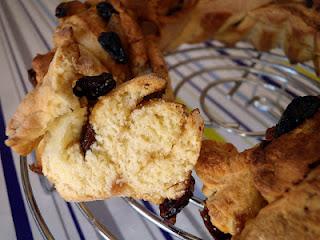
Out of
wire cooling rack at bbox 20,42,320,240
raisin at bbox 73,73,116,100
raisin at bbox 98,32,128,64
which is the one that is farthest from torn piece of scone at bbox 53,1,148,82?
wire cooling rack at bbox 20,42,320,240

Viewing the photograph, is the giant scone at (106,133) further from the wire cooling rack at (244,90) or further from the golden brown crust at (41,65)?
the wire cooling rack at (244,90)

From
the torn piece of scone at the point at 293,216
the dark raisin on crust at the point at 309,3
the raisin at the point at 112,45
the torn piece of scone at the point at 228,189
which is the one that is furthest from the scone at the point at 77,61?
the dark raisin on crust at the point at 309,3

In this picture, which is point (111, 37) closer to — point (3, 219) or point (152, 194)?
point (152, 194)

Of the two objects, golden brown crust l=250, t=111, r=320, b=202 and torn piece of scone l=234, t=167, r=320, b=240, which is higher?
golden brown crust l=250, t=111, r=320, b=202

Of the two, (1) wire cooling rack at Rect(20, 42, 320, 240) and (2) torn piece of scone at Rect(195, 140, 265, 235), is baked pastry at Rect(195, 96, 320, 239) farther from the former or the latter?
(1) wire cooling rack at Rect(20, 42, 320, 240)

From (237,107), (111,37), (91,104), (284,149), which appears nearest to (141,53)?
(111,37)

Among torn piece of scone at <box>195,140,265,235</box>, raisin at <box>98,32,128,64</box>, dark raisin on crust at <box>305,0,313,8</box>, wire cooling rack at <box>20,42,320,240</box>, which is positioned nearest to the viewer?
torn piece of scone at <box>195,140,265,235</box>

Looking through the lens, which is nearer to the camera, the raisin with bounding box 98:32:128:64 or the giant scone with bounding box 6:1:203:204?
the giant scone with bounding box 6:1:203:204
